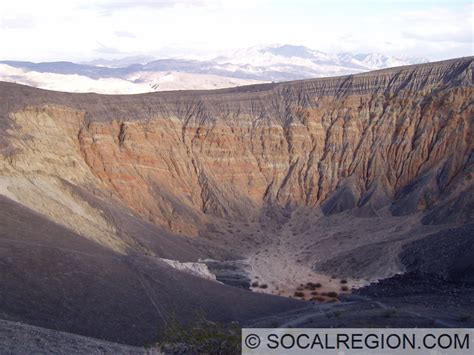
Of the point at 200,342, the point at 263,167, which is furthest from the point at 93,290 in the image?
the point at 263,167

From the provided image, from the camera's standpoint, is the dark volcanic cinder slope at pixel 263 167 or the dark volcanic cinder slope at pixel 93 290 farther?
the dark volcanic cinder slope at pixel 263 167

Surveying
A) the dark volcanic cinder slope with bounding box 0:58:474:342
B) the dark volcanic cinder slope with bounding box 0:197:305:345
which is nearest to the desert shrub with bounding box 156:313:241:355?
the dark volcanic cinder slope with bounding box 0:197:305:345

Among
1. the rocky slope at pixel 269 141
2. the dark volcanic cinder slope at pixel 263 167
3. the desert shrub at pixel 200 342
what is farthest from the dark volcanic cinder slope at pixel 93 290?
the rocky slope at pixel 269 141

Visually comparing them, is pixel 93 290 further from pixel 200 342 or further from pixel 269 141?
pixel 269 141

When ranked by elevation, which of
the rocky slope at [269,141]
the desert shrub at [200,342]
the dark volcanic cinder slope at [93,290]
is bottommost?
the dark volcanic cinder slope at [93,290]

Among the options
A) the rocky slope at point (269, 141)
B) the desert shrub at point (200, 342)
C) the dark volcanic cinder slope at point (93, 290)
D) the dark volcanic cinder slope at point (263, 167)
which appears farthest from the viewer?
the rocky slope at point (269, 141)

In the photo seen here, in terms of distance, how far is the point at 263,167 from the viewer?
51125 mm

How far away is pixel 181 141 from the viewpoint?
160 feet

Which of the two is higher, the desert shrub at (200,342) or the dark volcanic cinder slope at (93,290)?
the desert shrub at (200,342)

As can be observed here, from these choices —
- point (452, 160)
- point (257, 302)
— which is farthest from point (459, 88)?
point (257, 302)

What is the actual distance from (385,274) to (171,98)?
79.5 ft

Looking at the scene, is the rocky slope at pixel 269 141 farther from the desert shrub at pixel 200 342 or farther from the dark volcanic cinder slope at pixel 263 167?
the desert shrub at pixel 200 342

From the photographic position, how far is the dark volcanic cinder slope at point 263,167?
122ft

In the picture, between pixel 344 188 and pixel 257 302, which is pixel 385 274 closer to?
pixel 257 302
